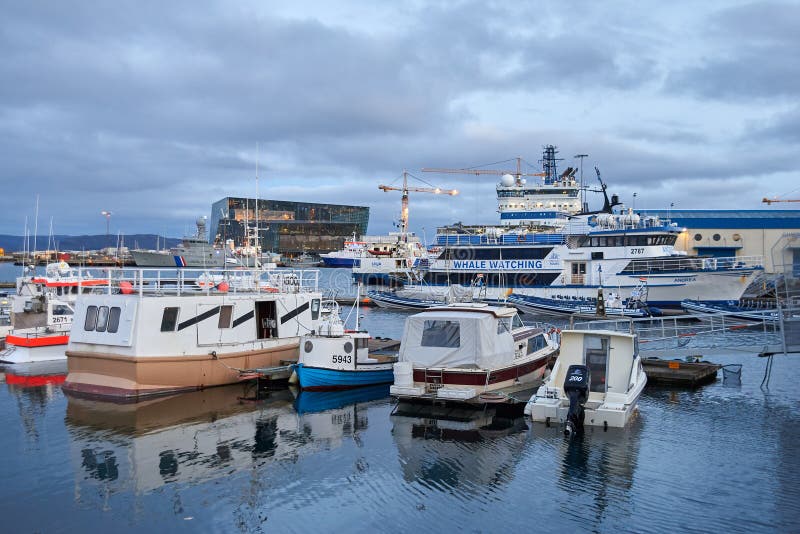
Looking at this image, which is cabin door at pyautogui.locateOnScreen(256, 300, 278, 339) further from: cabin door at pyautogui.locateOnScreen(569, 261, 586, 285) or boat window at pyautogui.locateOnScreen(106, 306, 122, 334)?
cabin door at pyautogui.locateOnScreen(569, 261, 586, 285)

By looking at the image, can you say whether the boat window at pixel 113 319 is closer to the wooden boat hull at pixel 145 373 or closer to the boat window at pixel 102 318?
the boat window at pixel 102 318

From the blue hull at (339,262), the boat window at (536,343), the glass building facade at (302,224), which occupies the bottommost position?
the boat window at (536,343)

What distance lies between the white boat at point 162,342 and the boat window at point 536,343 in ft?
30.2

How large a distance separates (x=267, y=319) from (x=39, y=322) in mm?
12254

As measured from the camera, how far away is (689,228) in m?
72.6

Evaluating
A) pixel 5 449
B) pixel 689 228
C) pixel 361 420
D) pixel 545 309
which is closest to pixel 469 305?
pixel 361 420

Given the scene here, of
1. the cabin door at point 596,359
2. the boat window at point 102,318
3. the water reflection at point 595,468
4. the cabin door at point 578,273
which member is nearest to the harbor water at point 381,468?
the water reflection at point 595,468

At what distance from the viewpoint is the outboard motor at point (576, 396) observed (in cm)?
1662

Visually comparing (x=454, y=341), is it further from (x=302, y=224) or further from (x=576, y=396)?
(x=302, y=224)

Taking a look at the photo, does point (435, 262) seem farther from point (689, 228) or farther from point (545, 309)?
point (689, 228)

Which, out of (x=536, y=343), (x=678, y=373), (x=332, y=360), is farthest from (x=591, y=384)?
(x=332, y=360)

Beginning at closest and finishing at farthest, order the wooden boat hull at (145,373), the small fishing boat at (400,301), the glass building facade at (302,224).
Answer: the wooden boat hull at (145,373), the small fishing boat at (400,301), the glass building facade at (302,224)

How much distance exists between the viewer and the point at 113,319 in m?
21.8

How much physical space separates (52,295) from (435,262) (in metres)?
34.6
